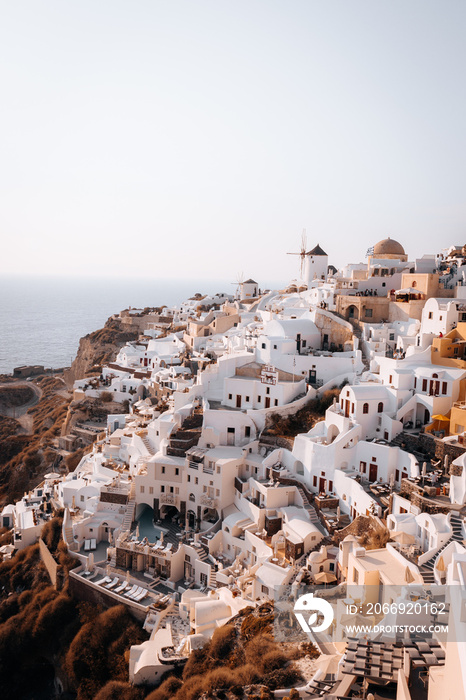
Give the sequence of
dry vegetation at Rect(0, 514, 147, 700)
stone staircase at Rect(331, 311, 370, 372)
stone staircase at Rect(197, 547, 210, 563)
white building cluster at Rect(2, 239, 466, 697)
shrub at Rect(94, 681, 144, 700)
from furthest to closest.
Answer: stone staircase at Rect(331, 311, 370, 372)
stone staircase at Rect(197, 547, 210, 563)
dry vegetation at Rect(0, 514, 147, 700)
white building cluster at Rect(2, 239, 466, 697)
shrub at Rect(94, 681, 144, 700)

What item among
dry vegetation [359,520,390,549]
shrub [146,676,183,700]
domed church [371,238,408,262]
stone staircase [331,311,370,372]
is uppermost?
domed church [371,238,408,262]

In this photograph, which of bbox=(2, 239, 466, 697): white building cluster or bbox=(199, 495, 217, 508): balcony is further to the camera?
bbox=(199, 495, 217, 508): balcony

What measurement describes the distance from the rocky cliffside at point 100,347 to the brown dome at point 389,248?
2766cm

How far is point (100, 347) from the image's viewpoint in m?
56.8

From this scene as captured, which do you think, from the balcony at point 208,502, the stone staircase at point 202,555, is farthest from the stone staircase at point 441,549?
the balcony at point 208,502

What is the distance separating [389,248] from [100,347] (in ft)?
104

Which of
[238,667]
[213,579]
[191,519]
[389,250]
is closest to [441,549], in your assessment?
[238,667]

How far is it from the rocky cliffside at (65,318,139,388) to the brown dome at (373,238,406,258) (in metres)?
27.7

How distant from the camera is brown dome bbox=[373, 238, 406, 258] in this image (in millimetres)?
37906

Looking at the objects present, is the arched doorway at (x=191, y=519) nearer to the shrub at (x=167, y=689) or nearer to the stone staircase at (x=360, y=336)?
the shrub at (x=167, y=689)

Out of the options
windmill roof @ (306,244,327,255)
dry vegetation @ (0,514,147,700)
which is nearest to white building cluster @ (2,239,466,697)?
dry vegetation @ (0,514,147,700)

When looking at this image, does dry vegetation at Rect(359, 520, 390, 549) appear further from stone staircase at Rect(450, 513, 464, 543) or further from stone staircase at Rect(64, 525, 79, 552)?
stone staircase at Rect(64, 525, 79, 552)

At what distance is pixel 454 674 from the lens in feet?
27.1

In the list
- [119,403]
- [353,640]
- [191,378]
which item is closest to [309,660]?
[353,640]
